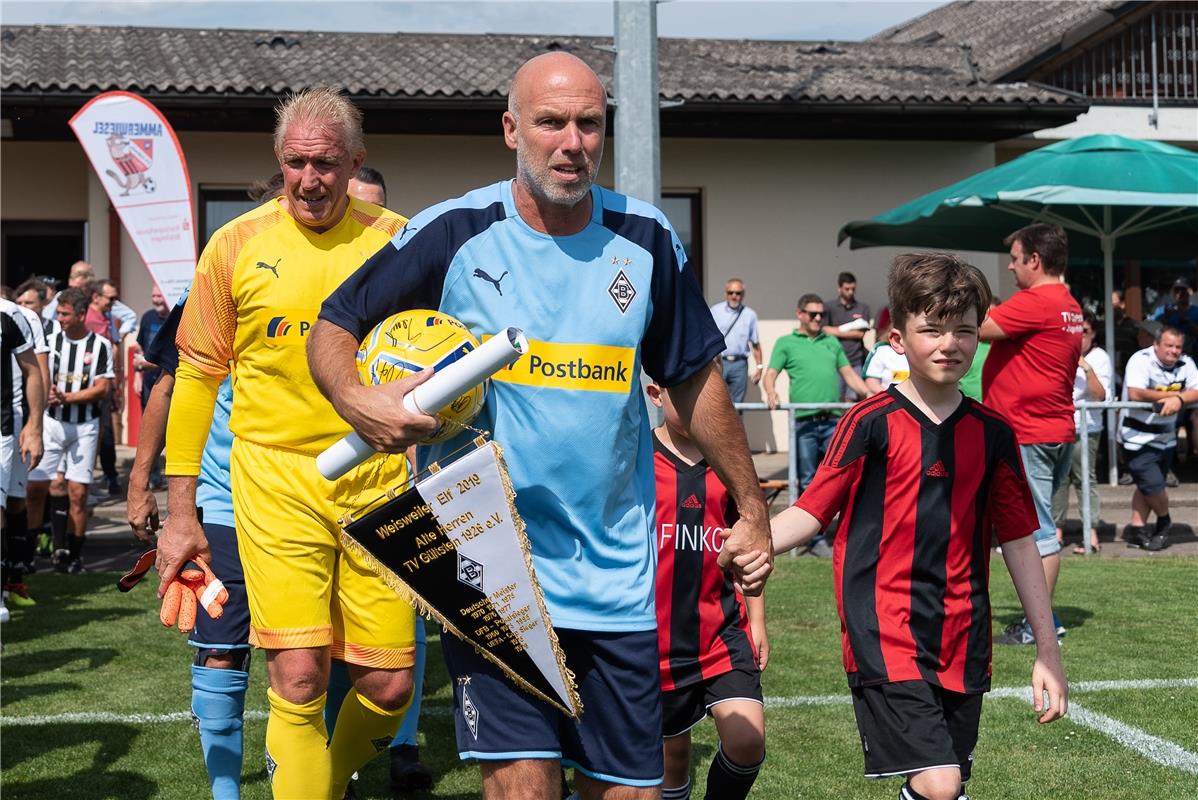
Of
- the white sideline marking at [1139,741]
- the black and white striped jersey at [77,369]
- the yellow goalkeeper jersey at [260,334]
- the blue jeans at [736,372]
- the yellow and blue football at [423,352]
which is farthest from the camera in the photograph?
the blue jeans at [736,372]

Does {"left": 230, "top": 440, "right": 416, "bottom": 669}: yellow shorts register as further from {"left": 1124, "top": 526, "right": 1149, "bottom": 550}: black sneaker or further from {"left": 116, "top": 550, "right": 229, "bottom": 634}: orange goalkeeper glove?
{"left": 1124, "top": 526, "right": 1149, "bottom": 550}: black sneaker

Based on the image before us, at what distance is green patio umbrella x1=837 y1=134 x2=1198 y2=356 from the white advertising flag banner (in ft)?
22.7

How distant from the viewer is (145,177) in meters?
10.2

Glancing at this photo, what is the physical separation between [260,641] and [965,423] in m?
2.28

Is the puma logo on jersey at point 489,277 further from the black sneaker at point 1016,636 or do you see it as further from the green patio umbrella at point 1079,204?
the green patio umbrella at point 1079,204

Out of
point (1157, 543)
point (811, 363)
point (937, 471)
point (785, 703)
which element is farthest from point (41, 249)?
point (937, 471)

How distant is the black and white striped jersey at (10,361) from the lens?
8.89 m

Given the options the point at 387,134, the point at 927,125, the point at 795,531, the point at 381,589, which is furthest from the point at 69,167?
the point at 795,531

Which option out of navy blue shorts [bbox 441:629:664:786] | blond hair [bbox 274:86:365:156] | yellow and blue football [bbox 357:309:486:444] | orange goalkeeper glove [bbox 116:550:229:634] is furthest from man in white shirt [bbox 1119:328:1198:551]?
yellow and blue football [bbox 357:309:486:444]

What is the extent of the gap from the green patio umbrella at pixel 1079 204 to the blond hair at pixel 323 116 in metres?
9.06

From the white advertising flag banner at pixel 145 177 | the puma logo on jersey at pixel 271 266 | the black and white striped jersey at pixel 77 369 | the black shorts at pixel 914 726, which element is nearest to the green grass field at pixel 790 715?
the black shorts at pixel 914 726

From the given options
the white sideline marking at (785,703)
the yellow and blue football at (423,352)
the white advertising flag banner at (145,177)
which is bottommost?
the white sideline marking at (785,703)

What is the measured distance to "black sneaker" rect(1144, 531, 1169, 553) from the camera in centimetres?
1257

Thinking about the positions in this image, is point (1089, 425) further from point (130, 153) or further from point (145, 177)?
point (130, 153)
